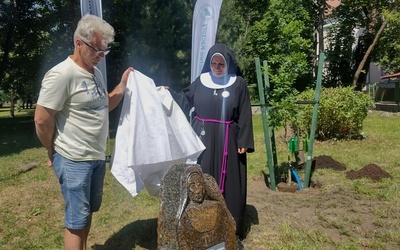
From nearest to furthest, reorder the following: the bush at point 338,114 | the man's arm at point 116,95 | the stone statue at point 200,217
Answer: the stone statue at point 200,217 < the man's arm at point 116,95 < the bush at point 338,114

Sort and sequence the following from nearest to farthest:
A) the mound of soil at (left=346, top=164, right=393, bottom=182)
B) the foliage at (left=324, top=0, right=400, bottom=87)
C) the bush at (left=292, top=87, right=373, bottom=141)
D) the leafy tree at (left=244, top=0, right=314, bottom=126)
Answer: the leafy tree at (left=244, top=0, right=314, bottom=126) → the mound of soil at (left=346, top=164, right=393, bottom=182) → the bush at (left=292, top=87, right=373, bottom=141) → the foliage at (left=324, top=0, right=400, bottom=87)

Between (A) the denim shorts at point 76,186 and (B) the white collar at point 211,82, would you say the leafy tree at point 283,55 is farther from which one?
(A) the denim shorts at point 76,186

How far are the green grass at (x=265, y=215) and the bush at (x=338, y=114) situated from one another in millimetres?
2351

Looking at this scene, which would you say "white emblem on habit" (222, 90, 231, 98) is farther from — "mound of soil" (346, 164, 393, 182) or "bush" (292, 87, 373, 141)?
"bush" (292, 87, 373, 141)

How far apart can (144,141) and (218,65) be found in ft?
3.53

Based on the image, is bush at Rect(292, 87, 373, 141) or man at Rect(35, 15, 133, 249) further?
bush at Rect(292, 87, 373, 141)

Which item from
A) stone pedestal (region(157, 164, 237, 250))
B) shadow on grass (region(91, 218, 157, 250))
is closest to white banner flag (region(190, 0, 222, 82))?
shadow on grass (region(91, 218, 157, 250))

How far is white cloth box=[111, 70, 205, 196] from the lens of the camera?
3.11 meters

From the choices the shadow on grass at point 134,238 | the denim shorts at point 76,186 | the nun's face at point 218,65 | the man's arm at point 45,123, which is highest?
the nun's face at point 218,65

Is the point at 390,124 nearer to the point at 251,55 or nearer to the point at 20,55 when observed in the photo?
the point at 251,55

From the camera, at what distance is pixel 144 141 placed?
10.3ft

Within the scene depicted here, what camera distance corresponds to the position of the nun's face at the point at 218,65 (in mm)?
3607

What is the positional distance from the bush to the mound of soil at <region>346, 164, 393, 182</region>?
271 centimetres

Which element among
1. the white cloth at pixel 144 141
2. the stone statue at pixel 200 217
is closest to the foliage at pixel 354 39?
the white cloth at pixel 144 141
